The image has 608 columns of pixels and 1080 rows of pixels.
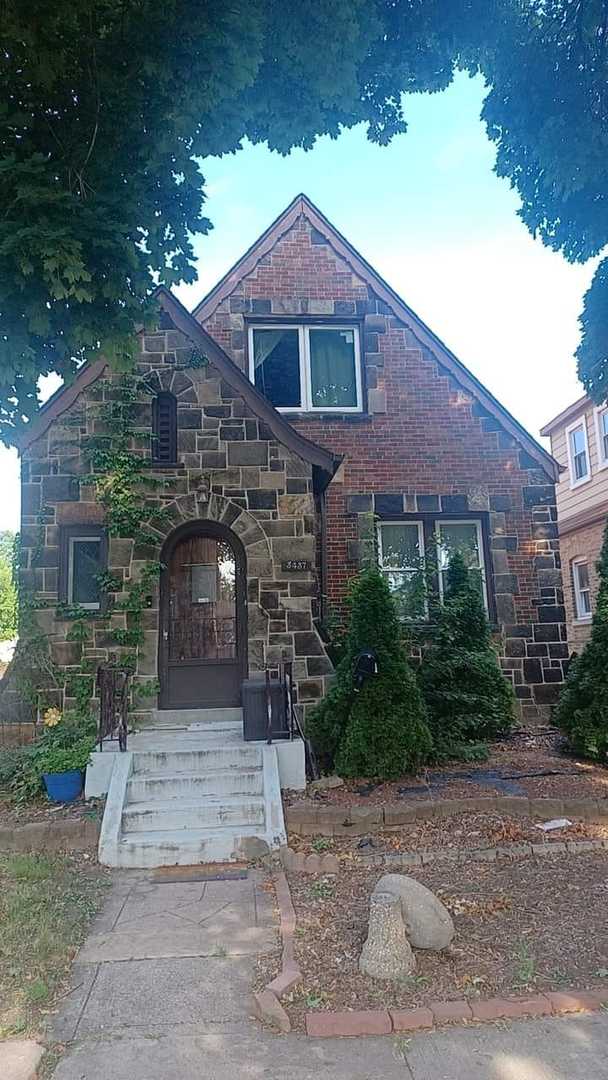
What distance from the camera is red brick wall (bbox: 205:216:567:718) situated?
472 inches

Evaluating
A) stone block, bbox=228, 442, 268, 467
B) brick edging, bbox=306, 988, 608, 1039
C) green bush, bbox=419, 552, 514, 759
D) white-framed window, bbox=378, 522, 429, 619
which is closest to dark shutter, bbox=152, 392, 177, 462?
stone block, bbox=228, 442, 268, 467

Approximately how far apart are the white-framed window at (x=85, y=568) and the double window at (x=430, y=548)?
4568 millimetres

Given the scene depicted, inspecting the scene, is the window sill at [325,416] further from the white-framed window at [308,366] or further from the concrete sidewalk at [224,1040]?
the concrete sidewalk at [224,1040]

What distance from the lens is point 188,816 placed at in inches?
268

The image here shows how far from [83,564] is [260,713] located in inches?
126

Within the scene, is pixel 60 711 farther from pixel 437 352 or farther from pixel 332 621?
pixel 437 352

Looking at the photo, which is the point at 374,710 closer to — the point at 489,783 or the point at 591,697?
the point at 489,783

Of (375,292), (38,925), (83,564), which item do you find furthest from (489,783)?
(375,292)

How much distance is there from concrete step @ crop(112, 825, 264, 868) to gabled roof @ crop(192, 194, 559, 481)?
330 inches

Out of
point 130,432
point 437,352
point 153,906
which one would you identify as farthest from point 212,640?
point 437,352

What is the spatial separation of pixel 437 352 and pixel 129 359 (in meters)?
7.93

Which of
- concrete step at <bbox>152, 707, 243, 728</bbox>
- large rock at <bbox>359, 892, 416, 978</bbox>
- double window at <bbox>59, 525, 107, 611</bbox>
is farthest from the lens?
double window at <bbox>59, 525, 107, 611</bbox>

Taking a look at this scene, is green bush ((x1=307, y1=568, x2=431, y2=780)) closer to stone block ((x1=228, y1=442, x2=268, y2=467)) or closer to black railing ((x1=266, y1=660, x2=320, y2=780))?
black railing ((x1=266, y1=660, x2=320, y2=780))

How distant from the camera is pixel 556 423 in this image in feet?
67.6
